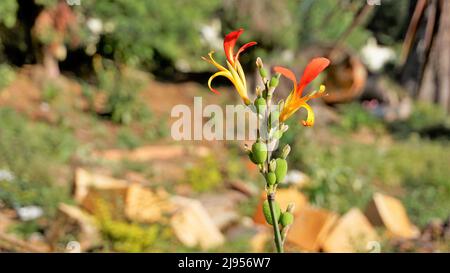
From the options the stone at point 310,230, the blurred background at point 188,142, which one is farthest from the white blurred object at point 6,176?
the stone at point 310,230

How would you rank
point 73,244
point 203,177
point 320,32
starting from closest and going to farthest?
point 73,244, point 203,177, point 320,32

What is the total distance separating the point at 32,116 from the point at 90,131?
2.60ft

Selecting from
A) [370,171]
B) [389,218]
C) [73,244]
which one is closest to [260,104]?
[73,244]

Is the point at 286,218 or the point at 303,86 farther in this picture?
the point at 286,218

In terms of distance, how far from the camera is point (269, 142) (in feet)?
4.86

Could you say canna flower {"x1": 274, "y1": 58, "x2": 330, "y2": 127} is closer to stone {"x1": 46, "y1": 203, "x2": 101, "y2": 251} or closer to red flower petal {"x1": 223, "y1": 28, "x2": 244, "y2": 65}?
red flower petal {"x1": 223, "y1": 28, "x2": 244, "y2": 65}

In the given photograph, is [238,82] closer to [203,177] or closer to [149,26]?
[203,177]

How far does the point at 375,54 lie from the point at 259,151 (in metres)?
20.5

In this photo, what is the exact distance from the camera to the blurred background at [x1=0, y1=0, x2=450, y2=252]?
5469 millimetres

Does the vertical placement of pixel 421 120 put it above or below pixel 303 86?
below

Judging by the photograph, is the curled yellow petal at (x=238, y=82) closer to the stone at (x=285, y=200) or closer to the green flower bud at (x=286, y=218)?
the green flower bud at (x=286, y=218)

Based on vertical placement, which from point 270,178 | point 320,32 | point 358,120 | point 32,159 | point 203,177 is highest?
point 270,178
